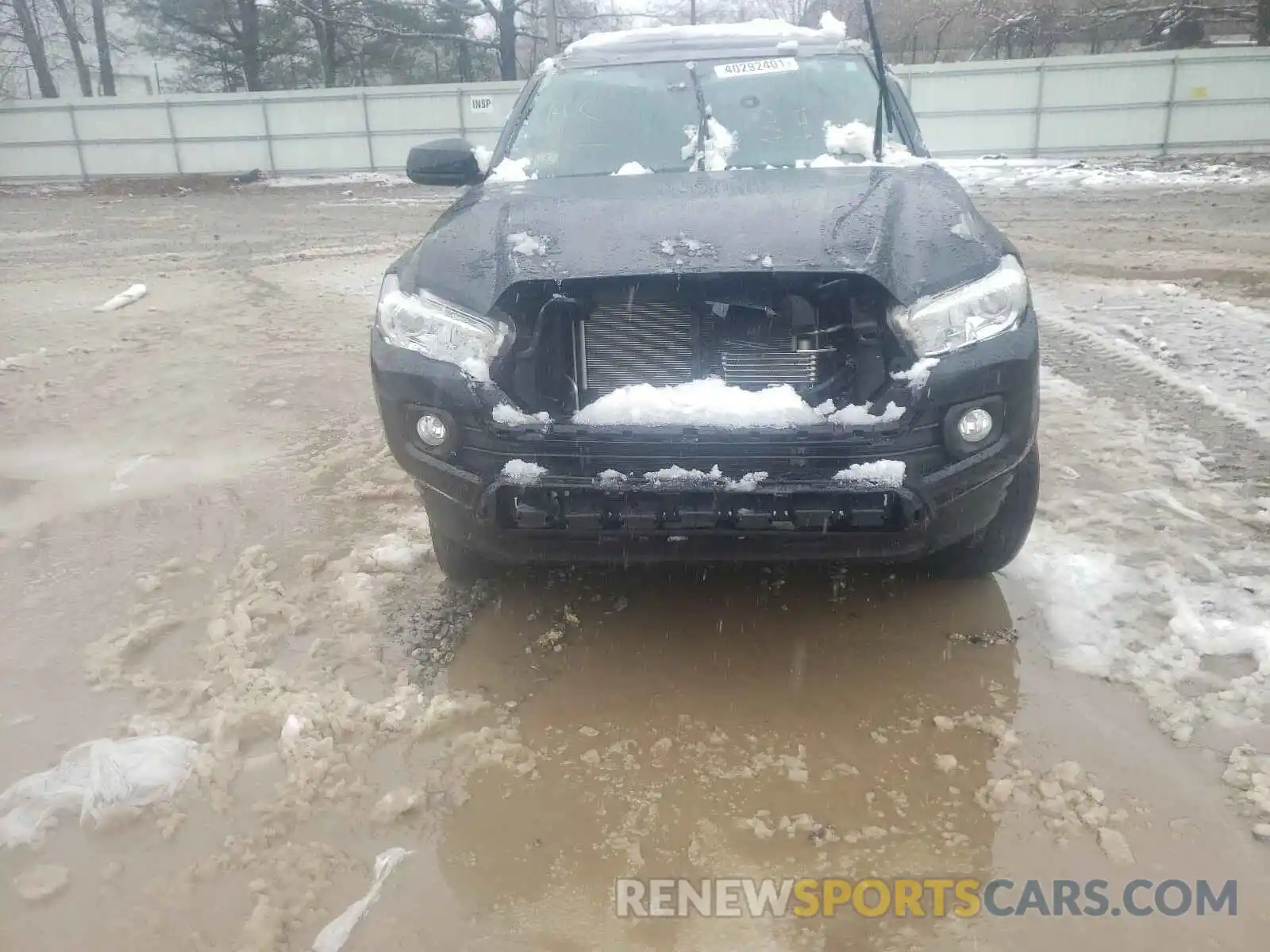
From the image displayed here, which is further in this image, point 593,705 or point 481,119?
point 481,119

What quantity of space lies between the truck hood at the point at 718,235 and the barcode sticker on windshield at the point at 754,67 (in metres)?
0.97

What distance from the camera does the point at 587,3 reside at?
113ft

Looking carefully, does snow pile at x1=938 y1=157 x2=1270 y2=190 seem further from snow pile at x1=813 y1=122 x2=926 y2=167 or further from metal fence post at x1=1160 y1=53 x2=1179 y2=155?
snow pile at x1=813 y1=122 x2=926 y2=167

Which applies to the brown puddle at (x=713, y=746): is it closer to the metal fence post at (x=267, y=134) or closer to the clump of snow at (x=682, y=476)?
the clump of snow at (x=682, y=476)

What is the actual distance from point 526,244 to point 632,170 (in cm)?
105

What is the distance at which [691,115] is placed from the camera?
3.89 meters

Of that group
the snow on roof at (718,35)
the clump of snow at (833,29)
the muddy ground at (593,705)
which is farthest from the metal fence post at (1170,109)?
the clump of snow at (833,29)

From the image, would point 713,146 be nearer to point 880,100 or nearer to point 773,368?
point 880,100

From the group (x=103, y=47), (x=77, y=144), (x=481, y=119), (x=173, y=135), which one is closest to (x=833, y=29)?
(x=481, y=119)

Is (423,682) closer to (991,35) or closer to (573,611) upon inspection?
(573,611)

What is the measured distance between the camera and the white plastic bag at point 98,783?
237 cm

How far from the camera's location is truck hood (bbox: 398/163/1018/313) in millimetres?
2584

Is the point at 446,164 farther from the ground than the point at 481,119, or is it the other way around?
the point at 446,164

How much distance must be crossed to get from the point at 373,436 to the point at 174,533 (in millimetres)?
1236
